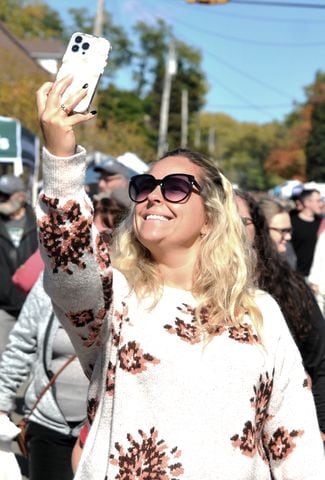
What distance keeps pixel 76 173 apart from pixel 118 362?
1.72ft

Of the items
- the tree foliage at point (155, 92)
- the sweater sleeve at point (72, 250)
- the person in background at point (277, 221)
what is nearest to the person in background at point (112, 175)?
the person in background at point (277, 221)

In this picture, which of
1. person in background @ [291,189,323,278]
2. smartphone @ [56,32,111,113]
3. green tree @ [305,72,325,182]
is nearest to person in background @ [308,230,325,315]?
person in background @ [291,189,323,278]

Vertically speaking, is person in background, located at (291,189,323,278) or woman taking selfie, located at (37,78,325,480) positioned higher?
woman taking selfie, located at (37,78,325,480)

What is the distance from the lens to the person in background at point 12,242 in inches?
249

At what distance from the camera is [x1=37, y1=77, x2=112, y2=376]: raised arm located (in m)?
1.80

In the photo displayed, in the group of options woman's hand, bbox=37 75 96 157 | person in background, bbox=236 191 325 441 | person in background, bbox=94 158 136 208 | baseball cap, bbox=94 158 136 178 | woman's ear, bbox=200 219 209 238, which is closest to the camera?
woman's hand, bbox=37 75 96 157

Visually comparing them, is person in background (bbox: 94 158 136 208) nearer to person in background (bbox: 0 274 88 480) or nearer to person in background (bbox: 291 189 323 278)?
person in background (bbox: 0 274 88 480)

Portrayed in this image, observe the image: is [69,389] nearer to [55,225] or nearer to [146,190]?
[146,190]

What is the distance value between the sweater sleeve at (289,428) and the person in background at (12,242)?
9.19 feet

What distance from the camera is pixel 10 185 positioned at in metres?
8.49

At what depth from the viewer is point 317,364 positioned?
11.1ft


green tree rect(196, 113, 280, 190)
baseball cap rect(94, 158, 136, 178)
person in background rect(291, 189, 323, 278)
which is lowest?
green tree rect(196, 113, 280, 190)

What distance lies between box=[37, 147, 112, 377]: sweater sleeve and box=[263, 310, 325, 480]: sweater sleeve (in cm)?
55

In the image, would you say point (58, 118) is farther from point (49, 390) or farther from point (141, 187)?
point (49, 390)
